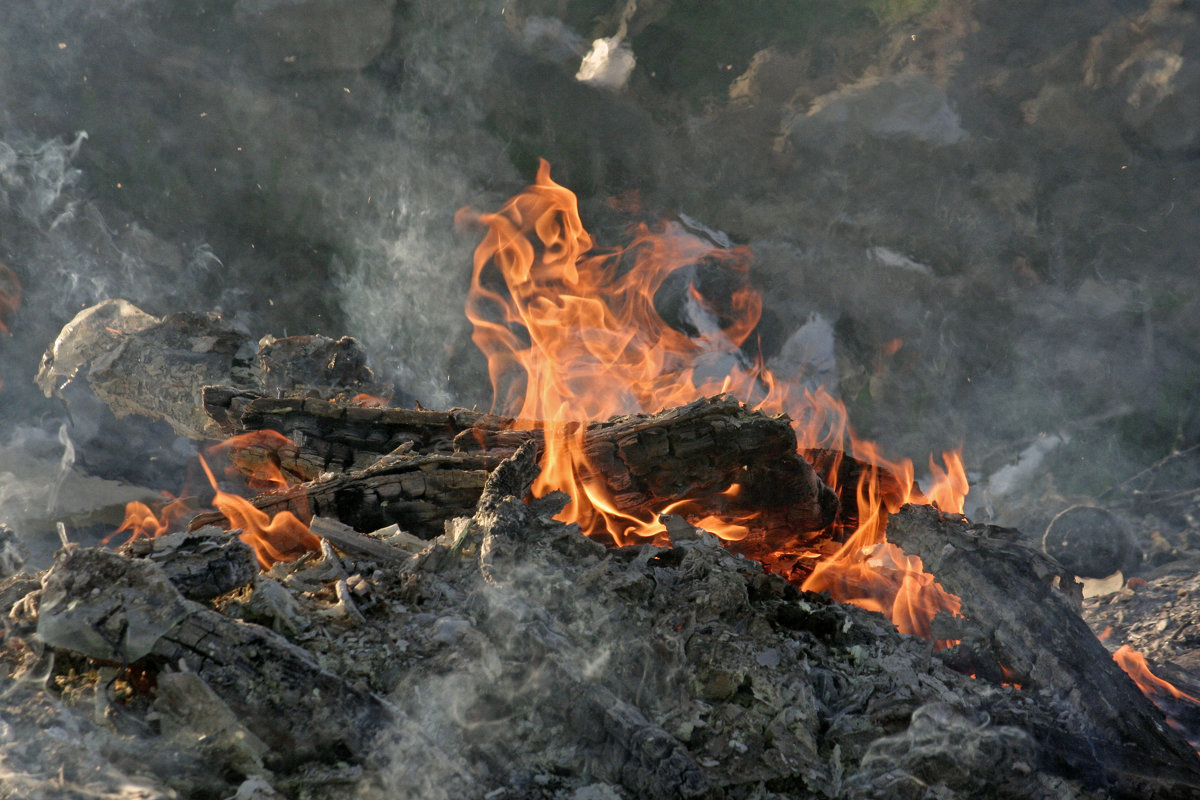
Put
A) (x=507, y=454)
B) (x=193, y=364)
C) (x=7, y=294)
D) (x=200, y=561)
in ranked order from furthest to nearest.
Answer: (x=7, y=294) < (x=193, y=364) < (x=507, y=454) < (x=200, y=561)

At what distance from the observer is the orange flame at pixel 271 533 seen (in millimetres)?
4469

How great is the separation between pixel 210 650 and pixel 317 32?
950 cm

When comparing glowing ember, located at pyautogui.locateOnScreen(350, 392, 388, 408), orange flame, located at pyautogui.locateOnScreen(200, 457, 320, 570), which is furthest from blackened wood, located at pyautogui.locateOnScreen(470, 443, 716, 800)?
glowing ember, located at pyautogui.locateOnScreen(350, 392, 388, 408)

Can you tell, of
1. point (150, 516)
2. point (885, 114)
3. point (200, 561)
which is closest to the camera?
point (200, 561)

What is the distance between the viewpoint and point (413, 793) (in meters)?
2.51

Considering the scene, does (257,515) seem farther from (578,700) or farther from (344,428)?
(578,700)

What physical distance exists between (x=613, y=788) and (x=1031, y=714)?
206 cm

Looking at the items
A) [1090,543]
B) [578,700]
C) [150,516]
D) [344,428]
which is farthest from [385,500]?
[1090,543]

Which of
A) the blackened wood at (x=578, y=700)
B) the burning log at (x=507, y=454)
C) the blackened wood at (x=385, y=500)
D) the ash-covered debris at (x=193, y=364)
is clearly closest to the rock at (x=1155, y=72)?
the burning log at (x=507, y=454)

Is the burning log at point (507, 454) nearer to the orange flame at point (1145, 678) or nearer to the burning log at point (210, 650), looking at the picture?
the burning log at point (210, 650)

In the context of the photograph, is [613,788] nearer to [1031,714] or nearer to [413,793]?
[413,793]

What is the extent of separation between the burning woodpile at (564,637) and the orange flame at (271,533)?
21 mm

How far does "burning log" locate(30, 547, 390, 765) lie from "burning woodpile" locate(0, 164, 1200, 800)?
1 cm

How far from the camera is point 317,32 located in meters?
9.54
